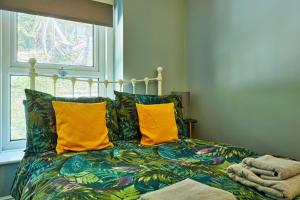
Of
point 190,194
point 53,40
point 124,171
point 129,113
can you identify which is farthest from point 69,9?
point 190,194

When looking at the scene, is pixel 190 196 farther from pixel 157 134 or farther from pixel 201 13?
pixel 201 13

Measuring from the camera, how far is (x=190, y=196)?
2.48 ft

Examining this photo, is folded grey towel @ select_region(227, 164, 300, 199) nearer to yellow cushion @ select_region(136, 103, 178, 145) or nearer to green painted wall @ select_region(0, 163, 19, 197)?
yellow cushion @ select_region(136, 103, 178, 145)

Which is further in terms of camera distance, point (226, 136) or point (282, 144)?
point (226, 136)

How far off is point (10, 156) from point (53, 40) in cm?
109

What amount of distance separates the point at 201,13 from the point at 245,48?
0.74 metres

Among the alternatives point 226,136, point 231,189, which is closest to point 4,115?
point 231,189

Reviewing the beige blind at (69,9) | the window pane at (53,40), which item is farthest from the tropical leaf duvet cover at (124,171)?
the beige blind at (69,9)

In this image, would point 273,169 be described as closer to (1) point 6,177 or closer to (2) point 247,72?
(2) point 247,72

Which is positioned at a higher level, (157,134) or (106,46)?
(106,46)

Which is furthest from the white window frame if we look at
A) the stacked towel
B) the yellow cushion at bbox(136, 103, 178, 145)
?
the stacked towel

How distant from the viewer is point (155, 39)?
2.63 metres

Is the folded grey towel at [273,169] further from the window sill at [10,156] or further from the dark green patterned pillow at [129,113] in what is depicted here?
the window sill at [10,156]

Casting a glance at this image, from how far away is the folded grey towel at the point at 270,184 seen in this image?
Result: 85 cm
